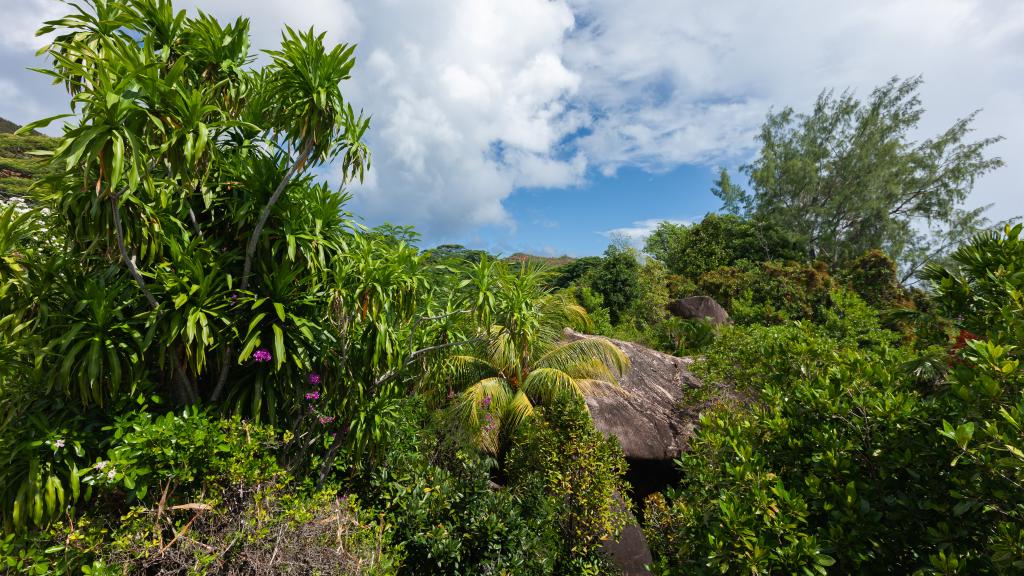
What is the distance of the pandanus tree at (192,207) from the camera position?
2596 mm

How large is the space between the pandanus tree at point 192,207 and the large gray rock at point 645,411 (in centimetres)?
469

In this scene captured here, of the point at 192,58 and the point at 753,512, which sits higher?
the point at 192,58

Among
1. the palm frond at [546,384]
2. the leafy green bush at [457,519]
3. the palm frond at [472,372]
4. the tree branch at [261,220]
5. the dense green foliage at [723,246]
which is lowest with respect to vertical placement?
the leafy green bush at [457,519]

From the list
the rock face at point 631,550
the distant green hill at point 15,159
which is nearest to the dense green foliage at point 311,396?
the rock face at point 631,550

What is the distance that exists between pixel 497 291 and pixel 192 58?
2.98 metres

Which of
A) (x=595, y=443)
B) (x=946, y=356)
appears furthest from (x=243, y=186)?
(x=946, y=356)

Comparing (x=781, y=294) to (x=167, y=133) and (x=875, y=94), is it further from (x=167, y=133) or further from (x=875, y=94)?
(x=167, y=133)

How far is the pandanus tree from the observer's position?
2.60 m

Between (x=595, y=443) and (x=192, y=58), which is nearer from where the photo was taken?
(x=192, y=58)

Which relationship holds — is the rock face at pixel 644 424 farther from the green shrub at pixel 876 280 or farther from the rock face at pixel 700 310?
the green shrub at pixel 876 280

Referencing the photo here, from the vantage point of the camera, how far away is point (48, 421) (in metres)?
2.98

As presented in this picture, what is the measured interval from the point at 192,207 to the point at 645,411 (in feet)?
21.7

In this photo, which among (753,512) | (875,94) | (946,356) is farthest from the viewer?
(875,94)

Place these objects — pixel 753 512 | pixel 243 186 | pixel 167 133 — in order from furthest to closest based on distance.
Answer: pixel 243 186, pixel 167 133, pixel 753 512
